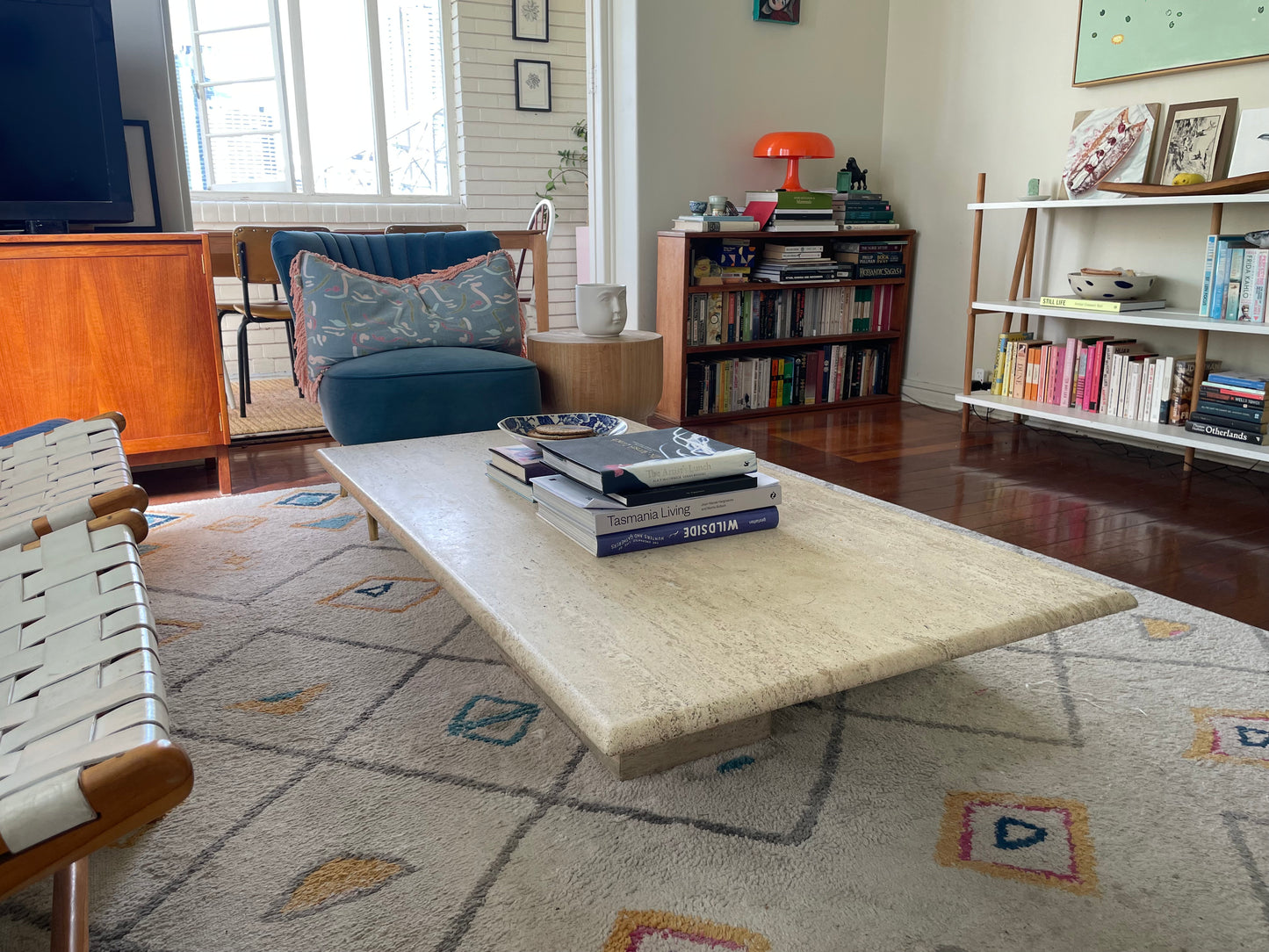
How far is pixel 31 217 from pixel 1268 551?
358cm

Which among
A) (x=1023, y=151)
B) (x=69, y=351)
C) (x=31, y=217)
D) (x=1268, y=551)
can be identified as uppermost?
(x=1023, y=151)

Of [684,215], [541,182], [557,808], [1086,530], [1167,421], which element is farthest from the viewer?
[541,182]

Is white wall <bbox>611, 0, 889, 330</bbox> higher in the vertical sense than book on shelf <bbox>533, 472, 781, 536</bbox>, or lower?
higher

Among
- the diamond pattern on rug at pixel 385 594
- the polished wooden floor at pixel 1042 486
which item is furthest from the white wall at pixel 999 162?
the diamond pattern on rug at pixel 385 594

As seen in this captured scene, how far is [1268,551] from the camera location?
237cm

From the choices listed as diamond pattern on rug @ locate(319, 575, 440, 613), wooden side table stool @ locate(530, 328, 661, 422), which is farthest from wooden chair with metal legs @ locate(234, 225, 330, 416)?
diamond pattern on rug @ locate(319, 575, 440, 613)

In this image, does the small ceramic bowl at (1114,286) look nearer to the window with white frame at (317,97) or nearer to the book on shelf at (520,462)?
the book on shelf at (520,462)

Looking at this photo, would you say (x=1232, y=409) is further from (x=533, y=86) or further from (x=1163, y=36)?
(x=533, y=86)

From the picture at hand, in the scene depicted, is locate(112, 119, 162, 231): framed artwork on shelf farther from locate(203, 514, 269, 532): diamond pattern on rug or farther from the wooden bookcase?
the wooden bookcase

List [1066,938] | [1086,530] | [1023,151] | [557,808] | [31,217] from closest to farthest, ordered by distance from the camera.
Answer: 1. [1066,938]
2. [557,808]
3. [1086,530]
4. [31,217]
5. [1023,151]

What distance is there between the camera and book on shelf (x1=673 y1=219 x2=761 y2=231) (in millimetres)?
3857

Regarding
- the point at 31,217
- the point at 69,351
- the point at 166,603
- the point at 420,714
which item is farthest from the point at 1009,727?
the point at 31,217

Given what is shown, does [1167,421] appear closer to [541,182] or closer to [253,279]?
[253,279]

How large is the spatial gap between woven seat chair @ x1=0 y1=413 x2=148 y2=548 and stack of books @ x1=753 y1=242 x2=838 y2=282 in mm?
2873
